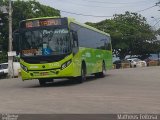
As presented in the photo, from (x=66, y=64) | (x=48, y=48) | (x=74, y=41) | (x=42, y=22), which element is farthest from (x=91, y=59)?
(x=48, y=48)

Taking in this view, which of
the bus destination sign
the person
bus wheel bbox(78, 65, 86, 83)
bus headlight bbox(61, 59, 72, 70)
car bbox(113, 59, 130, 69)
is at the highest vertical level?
the bus destination sign

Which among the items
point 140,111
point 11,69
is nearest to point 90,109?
point 140,111

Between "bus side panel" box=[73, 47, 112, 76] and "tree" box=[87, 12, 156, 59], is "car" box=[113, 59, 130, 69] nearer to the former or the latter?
"tree" box=[87, 12, 156, 59]

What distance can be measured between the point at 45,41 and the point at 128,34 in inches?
2771

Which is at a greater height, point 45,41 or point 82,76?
point 45,41

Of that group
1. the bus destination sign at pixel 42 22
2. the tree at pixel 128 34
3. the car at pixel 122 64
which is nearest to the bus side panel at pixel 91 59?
the bus destination sign at pixel 42 22

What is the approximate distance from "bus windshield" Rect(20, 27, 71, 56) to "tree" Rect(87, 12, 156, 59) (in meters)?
64.9

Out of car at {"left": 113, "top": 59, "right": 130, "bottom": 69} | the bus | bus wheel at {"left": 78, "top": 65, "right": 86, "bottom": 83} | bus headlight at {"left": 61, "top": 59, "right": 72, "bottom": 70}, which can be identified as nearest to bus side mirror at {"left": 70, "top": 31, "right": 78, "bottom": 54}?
the bus

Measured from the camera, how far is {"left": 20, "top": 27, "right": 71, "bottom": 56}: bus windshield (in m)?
23.9

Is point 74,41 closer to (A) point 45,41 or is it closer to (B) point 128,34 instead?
(A) point 45,41

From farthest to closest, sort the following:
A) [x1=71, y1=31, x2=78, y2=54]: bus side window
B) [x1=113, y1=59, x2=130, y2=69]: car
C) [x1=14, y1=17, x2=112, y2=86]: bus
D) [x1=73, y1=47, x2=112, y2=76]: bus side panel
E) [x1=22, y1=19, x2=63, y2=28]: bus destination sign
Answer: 1. [x1=113, y1=59, x2=130, y2=69]: car
2. [x1=73, y1=47, x2=112, y2=76]: bus side panel
3. [x1=71, y1=31, x2=78, y2=54]: bus side window
4. [x1=22, y1=19, x2=63, y2=28]: bus destination sign
5. [x1=14, y1=17, x2=112, y2=86]: bus

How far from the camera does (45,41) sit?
24.0 meters

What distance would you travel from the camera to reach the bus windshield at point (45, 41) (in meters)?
23.9

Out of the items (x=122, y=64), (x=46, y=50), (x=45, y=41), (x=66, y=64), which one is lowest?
(x=122, y=64)
